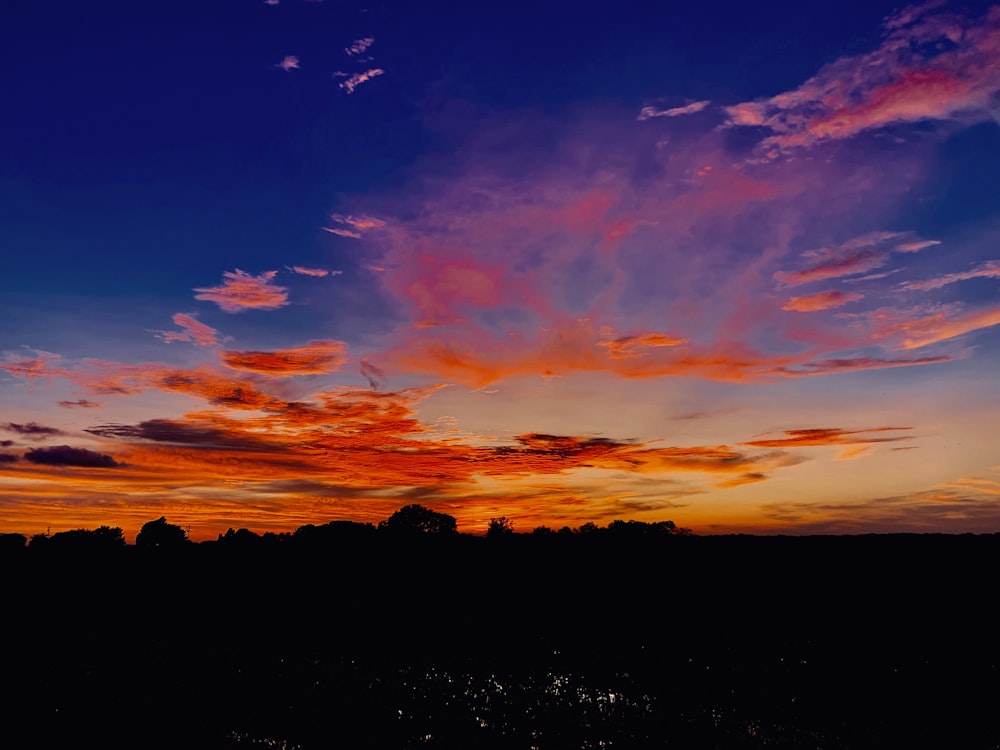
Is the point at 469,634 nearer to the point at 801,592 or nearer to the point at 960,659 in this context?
the point at 801,592

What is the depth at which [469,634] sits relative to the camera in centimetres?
5741

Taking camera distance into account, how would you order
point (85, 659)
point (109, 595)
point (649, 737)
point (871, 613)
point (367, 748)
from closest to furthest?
point (367, 748)
point (649, 737)
point (85, 659)
point (871, 613)
point (109, 595)

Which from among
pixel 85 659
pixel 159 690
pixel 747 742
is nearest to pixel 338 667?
pixel 159 690

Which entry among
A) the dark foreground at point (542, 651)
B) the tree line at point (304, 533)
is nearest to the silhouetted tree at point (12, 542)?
the tree line at point (304, 533)

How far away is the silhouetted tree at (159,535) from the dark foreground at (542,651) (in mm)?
72786

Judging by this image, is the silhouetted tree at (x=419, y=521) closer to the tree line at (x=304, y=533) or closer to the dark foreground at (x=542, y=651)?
the tree line at (x=304, y=533)

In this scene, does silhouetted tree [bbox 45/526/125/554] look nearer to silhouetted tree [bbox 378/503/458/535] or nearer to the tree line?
the tree line

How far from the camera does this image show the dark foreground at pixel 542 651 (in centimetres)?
2662

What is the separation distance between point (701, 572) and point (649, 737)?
49.5m

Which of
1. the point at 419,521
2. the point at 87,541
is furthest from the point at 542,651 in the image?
the point at 87,541

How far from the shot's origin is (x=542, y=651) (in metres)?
47.2

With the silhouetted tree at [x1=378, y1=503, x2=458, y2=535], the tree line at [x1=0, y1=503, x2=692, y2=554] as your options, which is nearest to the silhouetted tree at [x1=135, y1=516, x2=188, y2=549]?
the tree line at [x1=0, y1=503, x2=692, y2=554]

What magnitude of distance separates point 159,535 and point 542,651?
159723 millimetres

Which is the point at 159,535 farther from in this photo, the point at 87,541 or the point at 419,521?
the point at 419,521
